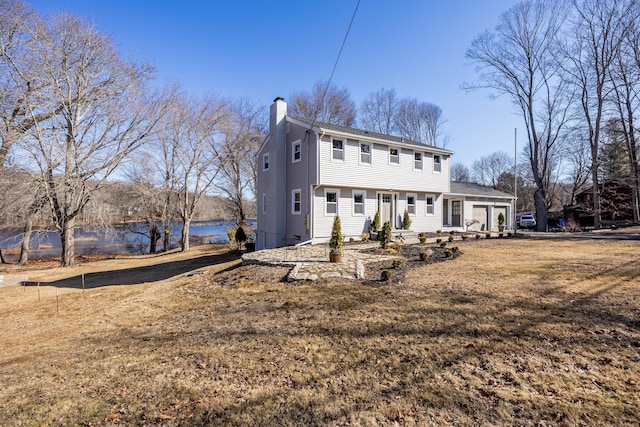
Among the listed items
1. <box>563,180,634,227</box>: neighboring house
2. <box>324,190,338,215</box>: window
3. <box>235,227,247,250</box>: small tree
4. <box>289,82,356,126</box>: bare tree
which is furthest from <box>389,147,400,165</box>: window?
<box>563,180,634,227</box>: neighboring house

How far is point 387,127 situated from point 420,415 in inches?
1412

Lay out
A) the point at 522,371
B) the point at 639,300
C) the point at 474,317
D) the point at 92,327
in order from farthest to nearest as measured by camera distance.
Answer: the point at 92,327 → the point at 639,300 → the point at 474,317 → the point at 522,371

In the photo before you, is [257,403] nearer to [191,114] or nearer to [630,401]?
[630,401]

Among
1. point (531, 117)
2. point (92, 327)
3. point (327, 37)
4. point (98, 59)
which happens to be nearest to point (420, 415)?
point (92, 327)

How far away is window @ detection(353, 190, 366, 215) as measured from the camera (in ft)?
50.9

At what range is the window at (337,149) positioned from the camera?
1454cm

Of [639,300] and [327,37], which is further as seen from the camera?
[327,37]

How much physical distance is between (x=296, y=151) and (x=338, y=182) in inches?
120

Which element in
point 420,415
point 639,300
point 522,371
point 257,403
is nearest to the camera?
point 420,415

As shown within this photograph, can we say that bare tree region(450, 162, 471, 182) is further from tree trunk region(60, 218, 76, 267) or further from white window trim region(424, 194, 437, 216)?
tree trunk region(60, 218, 76, 267)

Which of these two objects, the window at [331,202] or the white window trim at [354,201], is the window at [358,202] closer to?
the white window trim at [354,201]

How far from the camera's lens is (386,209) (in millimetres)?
16703

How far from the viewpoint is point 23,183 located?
1308 centimetres

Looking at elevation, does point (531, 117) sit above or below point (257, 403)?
above
